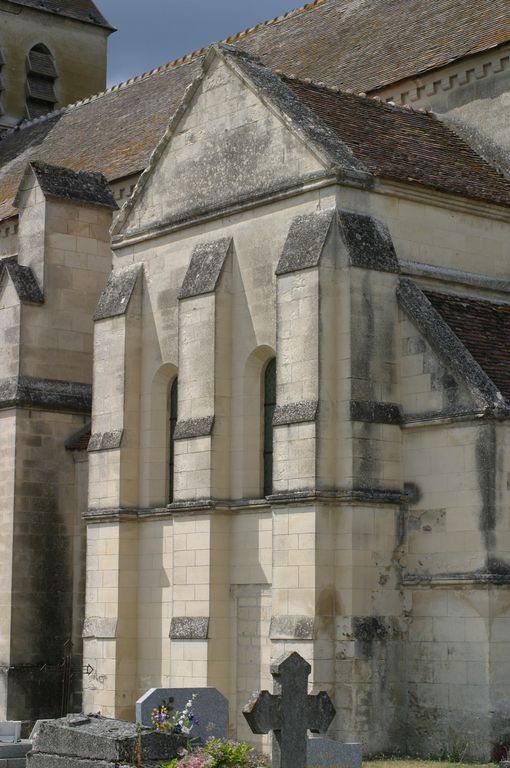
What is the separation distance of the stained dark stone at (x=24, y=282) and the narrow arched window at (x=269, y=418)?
6.66 meters

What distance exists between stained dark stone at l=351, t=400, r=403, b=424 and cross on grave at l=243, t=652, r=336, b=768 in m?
5.50

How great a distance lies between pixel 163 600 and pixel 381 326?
A: 5385 millimetres

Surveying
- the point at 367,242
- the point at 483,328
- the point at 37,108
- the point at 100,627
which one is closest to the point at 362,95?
the point at 367,242

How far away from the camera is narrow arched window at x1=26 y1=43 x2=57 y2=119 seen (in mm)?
43812

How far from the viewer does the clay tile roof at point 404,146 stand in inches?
825

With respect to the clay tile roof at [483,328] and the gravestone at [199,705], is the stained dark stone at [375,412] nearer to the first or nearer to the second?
the clay tile roof at [483,328]

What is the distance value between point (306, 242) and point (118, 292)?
14.4 ft

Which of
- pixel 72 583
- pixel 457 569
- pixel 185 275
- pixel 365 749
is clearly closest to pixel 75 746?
pixel 365 749

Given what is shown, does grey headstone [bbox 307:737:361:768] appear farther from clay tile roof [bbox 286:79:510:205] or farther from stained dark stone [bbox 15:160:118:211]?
stained dark stone [bbox 15:160:118:211]

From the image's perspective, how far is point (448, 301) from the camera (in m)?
20.6

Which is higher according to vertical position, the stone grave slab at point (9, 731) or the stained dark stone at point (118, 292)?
the stained dark stone at point (118, 292)

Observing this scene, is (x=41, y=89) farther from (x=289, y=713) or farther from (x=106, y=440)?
(x=289, y=713)

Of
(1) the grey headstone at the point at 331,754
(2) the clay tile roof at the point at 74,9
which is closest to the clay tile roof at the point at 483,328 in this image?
(1) the grey headstone at the point at 331,754

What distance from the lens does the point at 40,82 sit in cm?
4419
